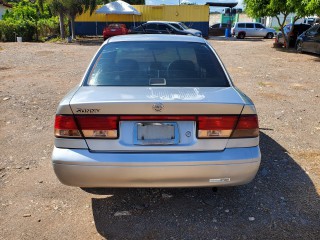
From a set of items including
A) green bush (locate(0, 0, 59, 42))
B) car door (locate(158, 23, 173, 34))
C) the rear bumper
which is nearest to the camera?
the rear bumper

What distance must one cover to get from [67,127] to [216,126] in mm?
1223

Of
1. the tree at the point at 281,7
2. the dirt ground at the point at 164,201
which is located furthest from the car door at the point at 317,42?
the dirt ground at the point at 164,201

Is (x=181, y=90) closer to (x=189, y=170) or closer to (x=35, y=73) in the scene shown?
(x=189, y=170)

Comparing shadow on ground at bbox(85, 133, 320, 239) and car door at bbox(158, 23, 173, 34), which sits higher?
car door at bbox(158, 23, 173, 34)

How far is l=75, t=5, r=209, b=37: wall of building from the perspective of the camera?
104 ft

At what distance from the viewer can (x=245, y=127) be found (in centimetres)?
272

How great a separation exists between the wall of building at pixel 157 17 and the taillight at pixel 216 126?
100.0ft

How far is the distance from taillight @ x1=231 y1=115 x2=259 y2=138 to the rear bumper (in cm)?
13

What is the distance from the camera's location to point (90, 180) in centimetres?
266

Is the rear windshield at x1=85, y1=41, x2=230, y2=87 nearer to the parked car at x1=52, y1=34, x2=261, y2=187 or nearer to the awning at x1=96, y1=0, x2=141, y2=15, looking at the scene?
the parked car at x1=52, y1=34, x2=261, y2=187

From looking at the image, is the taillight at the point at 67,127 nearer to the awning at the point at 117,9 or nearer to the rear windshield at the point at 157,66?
the rear windshield at the point at 157,66

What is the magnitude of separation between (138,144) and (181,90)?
27.1 inches

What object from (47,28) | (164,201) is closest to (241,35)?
(47,28)

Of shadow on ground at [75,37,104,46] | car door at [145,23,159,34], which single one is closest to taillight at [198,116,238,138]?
car door at [145,23,159,34]
